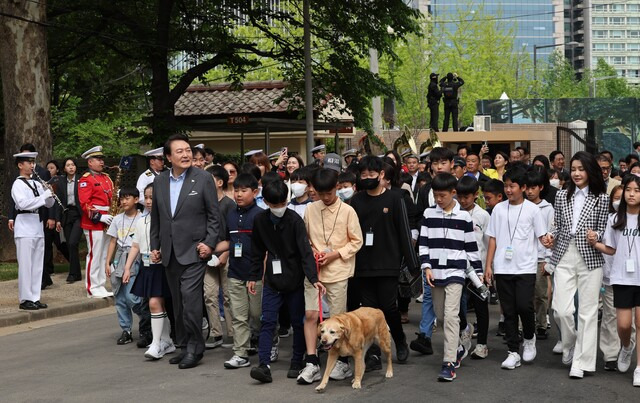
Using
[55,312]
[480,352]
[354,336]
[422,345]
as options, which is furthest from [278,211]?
[55,312]

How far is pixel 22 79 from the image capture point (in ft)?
60.9

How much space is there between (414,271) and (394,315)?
0.48 meters

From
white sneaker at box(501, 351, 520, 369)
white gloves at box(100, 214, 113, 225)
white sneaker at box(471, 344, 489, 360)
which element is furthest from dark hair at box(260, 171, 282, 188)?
white gloves at box(100, 214, 113, 225)

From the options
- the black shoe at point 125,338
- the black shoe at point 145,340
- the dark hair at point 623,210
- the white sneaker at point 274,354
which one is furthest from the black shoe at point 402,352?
the black shoe at point 125,338

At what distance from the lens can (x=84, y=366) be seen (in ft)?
31.7

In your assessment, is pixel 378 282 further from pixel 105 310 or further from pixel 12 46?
pixel 12 46

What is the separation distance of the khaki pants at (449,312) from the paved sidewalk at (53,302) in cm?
625

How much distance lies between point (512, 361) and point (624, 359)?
0.98 meters

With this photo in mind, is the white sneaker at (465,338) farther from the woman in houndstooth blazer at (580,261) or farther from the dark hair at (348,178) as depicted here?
the dark hair at (348,178)

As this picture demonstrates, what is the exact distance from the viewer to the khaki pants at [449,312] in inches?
341

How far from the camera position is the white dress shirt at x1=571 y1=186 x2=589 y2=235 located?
29.3ft

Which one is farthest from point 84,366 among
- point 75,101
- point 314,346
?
point 75,101

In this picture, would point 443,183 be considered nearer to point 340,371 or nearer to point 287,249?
point 287,249

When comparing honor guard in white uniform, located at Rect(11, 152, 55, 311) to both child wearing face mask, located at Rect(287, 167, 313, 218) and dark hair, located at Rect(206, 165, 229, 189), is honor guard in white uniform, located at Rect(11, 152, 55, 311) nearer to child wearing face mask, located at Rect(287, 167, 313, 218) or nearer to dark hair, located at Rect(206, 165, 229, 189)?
dark hair, located at Rect(206, 165, 229, 189)
